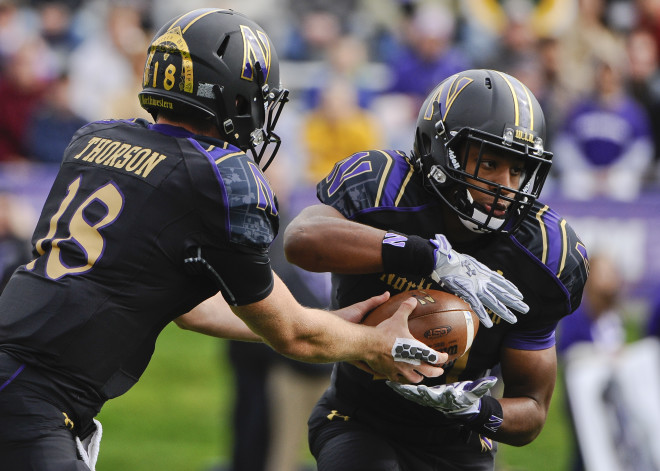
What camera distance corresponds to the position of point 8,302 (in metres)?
3.38

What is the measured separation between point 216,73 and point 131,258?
2.25 feet

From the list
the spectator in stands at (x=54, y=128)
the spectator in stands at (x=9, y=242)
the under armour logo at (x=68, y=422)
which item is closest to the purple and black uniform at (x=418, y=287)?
the under armour logo at (x=68, y=422)

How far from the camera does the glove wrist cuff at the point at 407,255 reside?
371cm

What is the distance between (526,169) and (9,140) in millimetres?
7577

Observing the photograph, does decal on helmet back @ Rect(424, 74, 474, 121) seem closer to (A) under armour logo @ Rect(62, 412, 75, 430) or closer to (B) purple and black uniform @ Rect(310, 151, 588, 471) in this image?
(B) purple and black uniform @ Rect(310, 151, 588, 471)

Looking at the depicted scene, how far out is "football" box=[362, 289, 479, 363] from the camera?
3.77 meters

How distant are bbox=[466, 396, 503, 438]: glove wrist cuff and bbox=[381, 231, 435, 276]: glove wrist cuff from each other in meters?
0.54

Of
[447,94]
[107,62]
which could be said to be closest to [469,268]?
[447,94]

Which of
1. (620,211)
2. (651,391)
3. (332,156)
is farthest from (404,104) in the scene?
(651,391)

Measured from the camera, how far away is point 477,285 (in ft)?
12.3

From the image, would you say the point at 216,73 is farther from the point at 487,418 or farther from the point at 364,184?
the point at 487,418

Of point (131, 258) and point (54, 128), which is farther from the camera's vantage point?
point (54, 128)

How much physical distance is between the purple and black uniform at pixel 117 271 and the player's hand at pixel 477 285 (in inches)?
25.4

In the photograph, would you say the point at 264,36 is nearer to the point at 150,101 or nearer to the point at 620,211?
the point at 150,101
